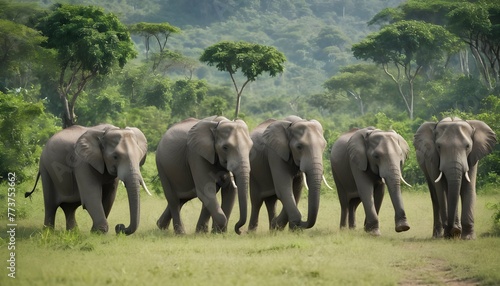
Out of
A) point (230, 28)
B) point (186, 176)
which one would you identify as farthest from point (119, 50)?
point (230, 28)

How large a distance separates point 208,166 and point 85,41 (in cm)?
1578

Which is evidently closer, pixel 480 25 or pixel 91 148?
pixel 91 148

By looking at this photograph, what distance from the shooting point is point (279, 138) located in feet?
51.1

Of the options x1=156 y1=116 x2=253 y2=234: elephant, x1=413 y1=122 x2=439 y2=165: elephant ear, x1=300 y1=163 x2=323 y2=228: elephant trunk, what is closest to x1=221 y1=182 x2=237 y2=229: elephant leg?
x1=156 y1=116 x2=253 y2=234: elephant

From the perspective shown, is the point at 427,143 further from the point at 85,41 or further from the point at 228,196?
the point at 85,41

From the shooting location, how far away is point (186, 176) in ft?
52.5

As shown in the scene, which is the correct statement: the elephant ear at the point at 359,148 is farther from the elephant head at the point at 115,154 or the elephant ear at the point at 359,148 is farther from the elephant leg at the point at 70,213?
the elephant leg at the point at 70,213

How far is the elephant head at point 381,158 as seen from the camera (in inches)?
580

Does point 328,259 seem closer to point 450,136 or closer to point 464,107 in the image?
point 450,136

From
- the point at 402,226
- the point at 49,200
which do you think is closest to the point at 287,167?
the point at 402,226

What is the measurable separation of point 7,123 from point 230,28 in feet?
279

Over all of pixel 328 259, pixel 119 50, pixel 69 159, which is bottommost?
pixel 328 259

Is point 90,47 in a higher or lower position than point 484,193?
higher

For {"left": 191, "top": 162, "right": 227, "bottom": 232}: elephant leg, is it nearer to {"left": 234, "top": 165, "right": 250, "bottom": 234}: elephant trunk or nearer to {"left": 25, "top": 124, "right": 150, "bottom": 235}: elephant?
{"left": 234, "top": 165, "right": 250, "bottom": 234}: elephant trunk
